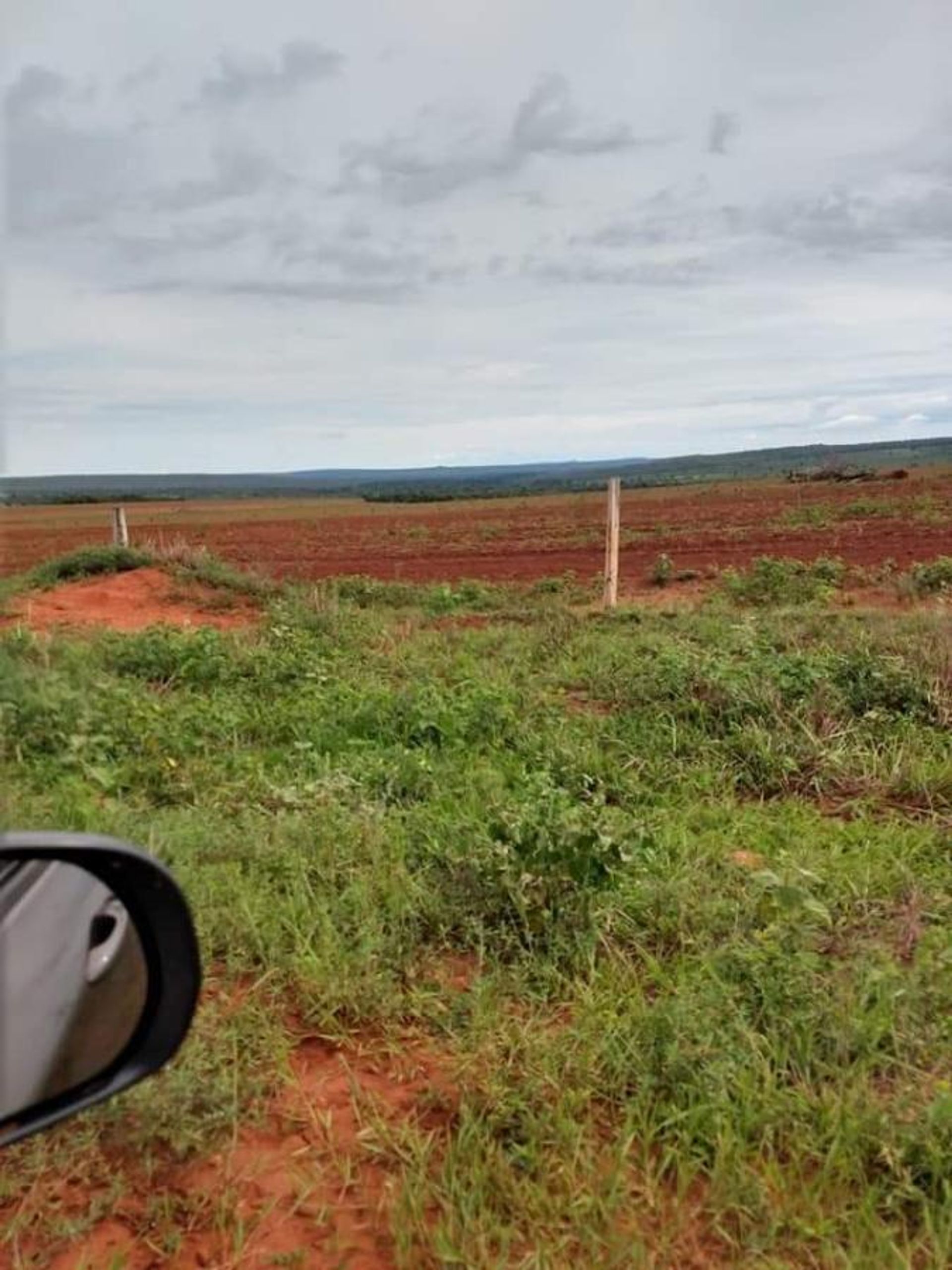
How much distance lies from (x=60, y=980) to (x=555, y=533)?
80.1 ft

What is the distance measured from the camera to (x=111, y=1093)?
103cm

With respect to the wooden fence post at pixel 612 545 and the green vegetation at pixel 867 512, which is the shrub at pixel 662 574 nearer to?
the wooden fence post at pixel 612 545

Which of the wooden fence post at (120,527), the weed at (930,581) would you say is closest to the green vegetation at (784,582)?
the weed at (930,581)

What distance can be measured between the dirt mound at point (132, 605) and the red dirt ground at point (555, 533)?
3.89ft

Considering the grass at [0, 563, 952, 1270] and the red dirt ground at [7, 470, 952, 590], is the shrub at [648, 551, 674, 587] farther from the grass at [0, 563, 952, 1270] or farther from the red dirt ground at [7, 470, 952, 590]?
the grass at [0, 563, 952, 1270]

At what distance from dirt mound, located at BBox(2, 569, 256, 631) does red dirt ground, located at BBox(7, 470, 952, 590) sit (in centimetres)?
119

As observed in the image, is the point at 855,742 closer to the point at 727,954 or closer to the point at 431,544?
the point at 727,954

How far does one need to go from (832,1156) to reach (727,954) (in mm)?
741

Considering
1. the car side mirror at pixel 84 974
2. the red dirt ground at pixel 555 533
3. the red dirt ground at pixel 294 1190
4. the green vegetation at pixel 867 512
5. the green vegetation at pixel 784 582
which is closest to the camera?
the car side mirror at pixel 84 974

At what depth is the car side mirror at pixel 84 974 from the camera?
0.92 meters

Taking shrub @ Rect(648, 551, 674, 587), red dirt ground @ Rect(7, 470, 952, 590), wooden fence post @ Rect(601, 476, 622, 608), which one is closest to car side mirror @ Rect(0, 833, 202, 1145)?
red dirt ground @ Rect(7, 470, 952, 590)

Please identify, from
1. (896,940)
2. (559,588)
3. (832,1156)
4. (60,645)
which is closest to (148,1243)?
(832,1156)

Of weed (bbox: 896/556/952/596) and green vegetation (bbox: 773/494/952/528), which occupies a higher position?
weed (bbox: 896/556/952/596)

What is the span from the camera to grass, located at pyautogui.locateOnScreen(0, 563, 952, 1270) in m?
1.94
